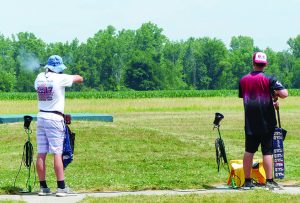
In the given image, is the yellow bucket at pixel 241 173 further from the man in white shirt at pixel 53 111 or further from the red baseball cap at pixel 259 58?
the man in white shirt at pixel 53 111

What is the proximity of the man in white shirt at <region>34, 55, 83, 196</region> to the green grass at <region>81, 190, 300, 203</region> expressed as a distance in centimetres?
80

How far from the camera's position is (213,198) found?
32.4 ft


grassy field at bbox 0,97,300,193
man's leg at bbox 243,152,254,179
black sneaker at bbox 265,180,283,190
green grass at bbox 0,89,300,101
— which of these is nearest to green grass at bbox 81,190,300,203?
black sneaker at bbox 265,180,283,190

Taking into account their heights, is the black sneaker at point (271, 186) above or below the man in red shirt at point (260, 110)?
below

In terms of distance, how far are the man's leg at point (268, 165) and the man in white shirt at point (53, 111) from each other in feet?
8.69

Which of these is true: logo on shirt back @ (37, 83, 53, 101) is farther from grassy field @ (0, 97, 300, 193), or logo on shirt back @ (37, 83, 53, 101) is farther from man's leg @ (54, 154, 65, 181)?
grassy field @ (0, 97, 300, 193)

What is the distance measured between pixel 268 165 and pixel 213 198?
1.32 meters

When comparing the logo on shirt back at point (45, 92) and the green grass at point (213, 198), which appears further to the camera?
the logo on shirt back at point (45, 92)

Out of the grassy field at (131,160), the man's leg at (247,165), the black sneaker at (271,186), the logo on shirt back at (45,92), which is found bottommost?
the grassy field at (131,160)

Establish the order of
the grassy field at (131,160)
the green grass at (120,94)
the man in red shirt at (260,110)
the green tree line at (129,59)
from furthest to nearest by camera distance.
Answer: the green tree line at (129,59)
the green grass at (120,94)
the grassy field at (131,160)
the man in red shirt at (260,110)

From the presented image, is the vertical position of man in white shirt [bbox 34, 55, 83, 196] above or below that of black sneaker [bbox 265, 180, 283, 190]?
above

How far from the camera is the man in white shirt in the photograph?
1038cm

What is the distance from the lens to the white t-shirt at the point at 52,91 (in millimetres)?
10352

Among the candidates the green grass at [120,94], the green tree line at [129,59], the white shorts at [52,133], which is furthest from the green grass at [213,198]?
the green tree line at [129,59]
